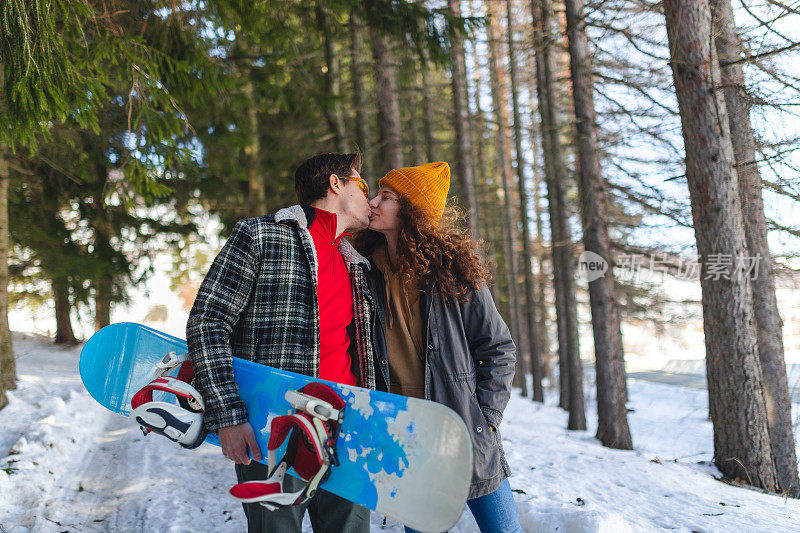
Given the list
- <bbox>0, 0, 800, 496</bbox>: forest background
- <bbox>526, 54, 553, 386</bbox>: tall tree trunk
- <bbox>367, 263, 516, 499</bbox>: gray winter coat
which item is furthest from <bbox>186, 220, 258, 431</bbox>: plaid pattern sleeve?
<bbox>526, 54, 553, 386</bbox>: tall tree trunk

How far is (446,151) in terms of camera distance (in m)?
14.6

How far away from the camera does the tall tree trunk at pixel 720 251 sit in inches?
179

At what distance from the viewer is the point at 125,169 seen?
481 cm

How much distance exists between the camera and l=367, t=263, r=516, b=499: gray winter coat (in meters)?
2.12

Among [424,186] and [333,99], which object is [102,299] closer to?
[333,99]

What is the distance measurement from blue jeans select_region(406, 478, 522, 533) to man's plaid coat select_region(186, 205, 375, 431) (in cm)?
69

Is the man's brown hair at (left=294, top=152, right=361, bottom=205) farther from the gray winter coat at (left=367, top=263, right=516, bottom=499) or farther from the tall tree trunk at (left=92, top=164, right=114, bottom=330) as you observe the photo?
the tall tree trunk at (left=92, top=164, right=114, bottom=330)

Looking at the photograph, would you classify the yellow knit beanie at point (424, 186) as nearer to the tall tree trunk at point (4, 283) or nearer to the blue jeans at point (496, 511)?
the blue jeans at point (496, 511)

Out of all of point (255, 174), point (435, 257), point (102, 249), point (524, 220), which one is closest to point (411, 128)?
point (524, 220)

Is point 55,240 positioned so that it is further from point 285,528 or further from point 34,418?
point 285,528

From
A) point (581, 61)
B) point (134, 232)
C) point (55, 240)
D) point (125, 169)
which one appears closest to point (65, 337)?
point (134, 232)

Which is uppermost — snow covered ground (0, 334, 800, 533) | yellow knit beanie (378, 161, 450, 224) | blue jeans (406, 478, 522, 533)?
yellow knit beanie (378, 161, 450, 224)

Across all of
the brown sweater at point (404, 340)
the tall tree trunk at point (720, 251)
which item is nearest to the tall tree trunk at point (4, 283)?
the brown sweater at point (404, 340)

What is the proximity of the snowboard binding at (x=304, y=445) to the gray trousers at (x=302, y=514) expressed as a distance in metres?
0.19
